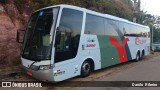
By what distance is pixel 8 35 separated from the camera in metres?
10.4

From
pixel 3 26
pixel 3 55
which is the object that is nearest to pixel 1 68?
pixel 3 55

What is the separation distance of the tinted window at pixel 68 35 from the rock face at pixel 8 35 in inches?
190

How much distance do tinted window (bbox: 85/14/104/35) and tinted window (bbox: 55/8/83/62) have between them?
2.09ft

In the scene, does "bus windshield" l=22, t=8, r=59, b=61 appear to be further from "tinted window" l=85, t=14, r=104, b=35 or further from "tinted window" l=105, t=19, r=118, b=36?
"tinted window" l=105, t=19, r=118, b=36

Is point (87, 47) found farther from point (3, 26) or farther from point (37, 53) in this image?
point (3, 26)

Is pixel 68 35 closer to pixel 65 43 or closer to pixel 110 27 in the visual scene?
pixel 65 43

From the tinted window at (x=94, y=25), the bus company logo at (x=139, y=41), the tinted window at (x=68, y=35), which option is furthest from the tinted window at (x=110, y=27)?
the bus company logo at (x=139, y=41)

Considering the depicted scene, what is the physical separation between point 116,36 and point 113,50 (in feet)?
3.22

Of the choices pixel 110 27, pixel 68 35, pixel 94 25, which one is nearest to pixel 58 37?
pixel 68 35

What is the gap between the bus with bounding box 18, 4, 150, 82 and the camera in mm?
6250

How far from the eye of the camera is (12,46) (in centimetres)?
1045


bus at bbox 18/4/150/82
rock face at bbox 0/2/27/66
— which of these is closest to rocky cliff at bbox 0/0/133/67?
rock face at bbox 0/2/27/66

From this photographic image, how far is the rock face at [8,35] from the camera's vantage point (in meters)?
10.0

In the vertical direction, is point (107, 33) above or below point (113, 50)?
above
